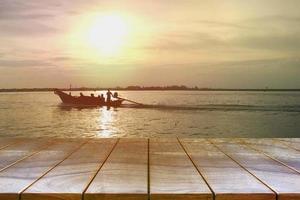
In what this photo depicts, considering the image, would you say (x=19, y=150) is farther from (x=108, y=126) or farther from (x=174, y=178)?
(x=108, y=126)

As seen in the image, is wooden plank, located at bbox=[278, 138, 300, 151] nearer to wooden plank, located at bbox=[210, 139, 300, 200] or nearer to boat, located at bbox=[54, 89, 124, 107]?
wooden plank, located at bbox=[210, 139, 300, 200]

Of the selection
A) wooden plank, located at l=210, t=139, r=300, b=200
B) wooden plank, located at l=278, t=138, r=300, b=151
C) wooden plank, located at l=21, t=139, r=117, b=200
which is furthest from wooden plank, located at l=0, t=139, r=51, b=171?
wooden plank, located at l=278, t=138, r=300, b=151

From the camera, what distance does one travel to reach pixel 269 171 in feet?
7.66

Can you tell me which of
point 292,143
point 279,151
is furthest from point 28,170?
point 292,143

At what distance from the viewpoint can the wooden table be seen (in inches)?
72.3

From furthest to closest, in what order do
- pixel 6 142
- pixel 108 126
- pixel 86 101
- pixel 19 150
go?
pixel 86 101
pixel 108 126
pixel 6 142
pixel 19 150

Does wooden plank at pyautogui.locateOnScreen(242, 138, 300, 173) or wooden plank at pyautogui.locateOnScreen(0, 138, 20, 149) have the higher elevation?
wooden plank at pyautogui.locateOnScreen(242, 138, 300, 173)

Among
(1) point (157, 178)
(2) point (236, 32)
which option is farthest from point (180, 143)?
(2) point (236, 32)

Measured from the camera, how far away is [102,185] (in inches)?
77.5

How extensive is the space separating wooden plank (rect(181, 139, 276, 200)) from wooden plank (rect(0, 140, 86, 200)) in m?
0.78

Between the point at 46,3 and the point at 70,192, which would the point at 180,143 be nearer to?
the point at 70,192

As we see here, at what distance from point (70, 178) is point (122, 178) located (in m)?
0.23

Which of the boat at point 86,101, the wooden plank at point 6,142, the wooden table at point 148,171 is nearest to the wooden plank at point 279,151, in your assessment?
the wooden table at point 148,171

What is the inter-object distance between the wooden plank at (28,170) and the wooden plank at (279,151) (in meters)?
1.28
